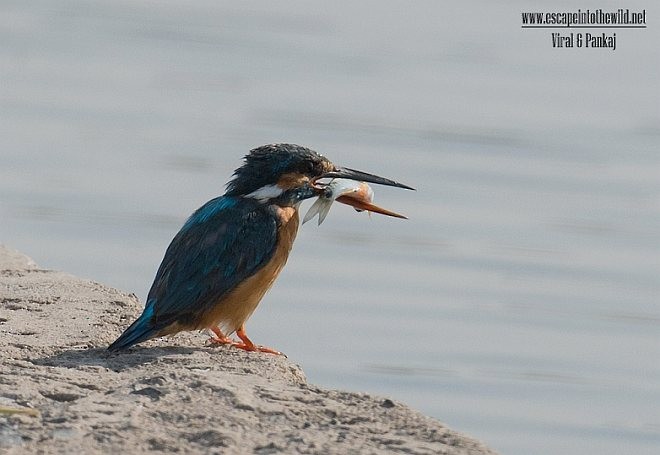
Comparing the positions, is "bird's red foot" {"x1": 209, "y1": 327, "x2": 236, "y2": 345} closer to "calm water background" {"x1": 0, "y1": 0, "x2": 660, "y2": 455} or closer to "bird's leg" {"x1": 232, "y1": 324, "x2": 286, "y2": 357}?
"bird's leg" {"x1": 232, "y1": 324, "x2": 286, "y2": 357}

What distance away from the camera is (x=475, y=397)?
7531 millimetres

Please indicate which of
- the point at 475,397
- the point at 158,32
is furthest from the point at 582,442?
the point at 158,32

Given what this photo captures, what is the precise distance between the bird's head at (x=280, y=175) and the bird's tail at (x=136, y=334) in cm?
87

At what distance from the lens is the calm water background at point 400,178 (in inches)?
313

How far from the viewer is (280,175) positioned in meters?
6.26

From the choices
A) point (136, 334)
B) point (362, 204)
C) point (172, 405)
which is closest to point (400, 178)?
point (362, 204)

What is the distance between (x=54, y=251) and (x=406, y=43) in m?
5.48

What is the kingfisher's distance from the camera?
18.9 feet

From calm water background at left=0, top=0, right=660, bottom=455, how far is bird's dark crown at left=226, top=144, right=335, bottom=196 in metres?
1.62

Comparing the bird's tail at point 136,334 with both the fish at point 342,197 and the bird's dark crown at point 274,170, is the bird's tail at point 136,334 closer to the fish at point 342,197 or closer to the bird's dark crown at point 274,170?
the bird's dark crown at point 274,170

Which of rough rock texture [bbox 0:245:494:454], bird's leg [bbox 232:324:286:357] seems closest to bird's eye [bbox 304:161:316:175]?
bird's leg [bbox 232:324:286:357]

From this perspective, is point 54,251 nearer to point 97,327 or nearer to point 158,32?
point 97,327

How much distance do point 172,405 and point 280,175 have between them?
70.9 inches

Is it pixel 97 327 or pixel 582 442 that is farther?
pixel 582 442
